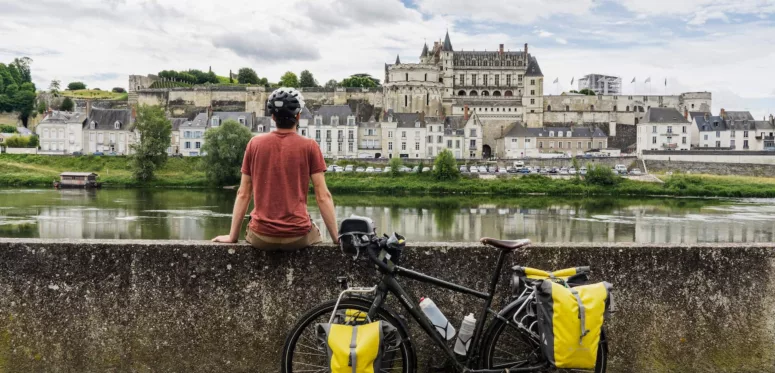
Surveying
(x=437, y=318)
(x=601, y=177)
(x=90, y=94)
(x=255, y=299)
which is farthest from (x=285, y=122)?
(x=90, y=94)

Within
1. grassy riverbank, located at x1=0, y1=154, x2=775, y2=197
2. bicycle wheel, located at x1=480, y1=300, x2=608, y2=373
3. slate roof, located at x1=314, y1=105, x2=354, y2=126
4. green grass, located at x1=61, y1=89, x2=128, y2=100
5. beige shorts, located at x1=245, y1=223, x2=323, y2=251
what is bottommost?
grassy riverbank, located at x1=0, y1=154, x2=775, y2=197

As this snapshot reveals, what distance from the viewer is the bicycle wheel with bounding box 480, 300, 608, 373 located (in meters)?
3.77

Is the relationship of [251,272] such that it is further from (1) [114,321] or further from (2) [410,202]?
(2) [410,202]

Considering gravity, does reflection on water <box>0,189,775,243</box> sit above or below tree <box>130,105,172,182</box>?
below

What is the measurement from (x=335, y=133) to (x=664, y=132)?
37.8 metres

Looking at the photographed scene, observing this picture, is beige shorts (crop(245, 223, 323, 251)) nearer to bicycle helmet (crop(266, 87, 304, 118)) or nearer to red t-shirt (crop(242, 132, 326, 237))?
red t-shirt (crop(242, 132, 326, 237))

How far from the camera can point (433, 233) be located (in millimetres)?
26891

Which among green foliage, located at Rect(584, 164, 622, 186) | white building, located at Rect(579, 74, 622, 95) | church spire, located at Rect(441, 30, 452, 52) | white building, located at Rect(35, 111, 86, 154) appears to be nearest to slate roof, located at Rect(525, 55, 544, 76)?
church spire, located at Rect(441, 30, 452, 52)

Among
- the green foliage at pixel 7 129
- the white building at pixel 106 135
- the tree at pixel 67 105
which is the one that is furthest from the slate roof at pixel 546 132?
the tree at pixel 67 105

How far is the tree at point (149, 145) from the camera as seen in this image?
54.7 metres

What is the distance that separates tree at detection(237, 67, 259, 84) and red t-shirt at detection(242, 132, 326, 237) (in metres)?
115

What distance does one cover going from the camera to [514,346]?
396 cm

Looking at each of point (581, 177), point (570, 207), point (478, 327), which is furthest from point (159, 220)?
point (581, 177)

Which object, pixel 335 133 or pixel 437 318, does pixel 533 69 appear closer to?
pixel 335 133
